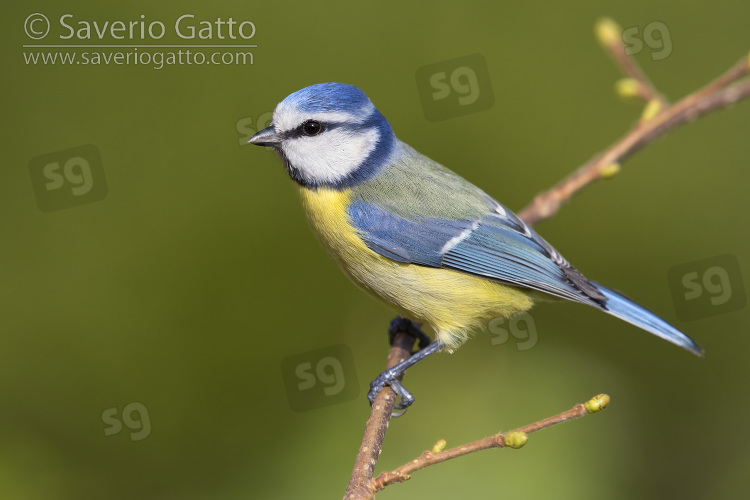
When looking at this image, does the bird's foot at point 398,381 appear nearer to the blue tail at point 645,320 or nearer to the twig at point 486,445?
the blue tail at point 645,320

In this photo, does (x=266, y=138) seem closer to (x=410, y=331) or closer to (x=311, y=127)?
(x=311, y=127)

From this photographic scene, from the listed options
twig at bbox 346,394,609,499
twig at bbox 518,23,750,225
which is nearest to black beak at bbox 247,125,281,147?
twig at bbox 518,23,750,225

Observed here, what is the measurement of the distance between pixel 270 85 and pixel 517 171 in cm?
98

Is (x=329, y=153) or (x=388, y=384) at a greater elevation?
(x=329, y=153)

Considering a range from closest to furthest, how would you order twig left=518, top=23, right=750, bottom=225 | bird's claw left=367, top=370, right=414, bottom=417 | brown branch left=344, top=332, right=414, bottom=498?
brown branch left=344, top=332, right=414, bottom=498
twig left=518, top=23, right=750, bottom=225
bird's claw left=367, top=370, right=414, bottom=417

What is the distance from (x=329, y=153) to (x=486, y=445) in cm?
118

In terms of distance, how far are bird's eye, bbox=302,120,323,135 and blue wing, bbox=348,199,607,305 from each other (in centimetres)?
24

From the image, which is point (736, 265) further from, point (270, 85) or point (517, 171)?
point (270, 85)

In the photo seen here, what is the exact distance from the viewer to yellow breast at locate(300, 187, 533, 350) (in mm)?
2234

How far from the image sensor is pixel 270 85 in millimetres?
2693

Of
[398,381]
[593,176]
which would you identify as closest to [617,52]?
[593,176]

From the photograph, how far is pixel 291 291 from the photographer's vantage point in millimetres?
2521

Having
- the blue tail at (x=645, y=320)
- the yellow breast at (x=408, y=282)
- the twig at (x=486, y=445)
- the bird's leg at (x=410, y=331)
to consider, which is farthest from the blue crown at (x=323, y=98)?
the twig at (x=486, y=445)

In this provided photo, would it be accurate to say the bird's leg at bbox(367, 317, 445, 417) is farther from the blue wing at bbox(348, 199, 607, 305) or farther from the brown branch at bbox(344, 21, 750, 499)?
the blue wing at bbox(348, 199, 607, 305)
